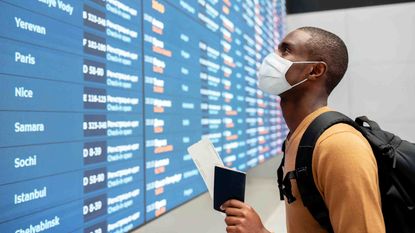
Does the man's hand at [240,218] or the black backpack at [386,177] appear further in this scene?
the man's hand at [240,218]

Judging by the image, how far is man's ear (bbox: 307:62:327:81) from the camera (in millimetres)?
1109

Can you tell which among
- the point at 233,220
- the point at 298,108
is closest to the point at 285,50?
the point at 298,108

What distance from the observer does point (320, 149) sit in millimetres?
871

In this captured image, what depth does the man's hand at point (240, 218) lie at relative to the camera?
98 centimetres

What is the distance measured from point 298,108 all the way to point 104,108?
1.79 ft

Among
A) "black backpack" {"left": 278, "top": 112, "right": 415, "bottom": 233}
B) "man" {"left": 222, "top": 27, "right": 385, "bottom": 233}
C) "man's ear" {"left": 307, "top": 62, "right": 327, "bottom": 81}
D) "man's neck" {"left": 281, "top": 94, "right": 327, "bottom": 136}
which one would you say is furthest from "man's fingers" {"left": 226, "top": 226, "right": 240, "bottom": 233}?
"man's ear" {"left": 307, "top": 62, "right": 327, "bottom": 81}

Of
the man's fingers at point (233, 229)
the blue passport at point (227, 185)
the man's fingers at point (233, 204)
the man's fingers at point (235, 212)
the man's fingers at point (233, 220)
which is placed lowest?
the man's fingers at point (233, 229)

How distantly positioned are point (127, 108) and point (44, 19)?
419 millimetres

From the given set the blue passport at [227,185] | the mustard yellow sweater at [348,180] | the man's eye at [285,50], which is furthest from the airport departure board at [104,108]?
the mustard yellow sweater at [348,180]

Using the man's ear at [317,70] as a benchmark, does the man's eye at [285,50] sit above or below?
above

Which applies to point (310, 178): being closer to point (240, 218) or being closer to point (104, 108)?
point (240, 218)

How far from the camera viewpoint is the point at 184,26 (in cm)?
172

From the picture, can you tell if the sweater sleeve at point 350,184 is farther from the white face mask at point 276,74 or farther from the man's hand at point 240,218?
the white face mask at point 276,74

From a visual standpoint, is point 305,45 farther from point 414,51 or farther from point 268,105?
point 414,51
